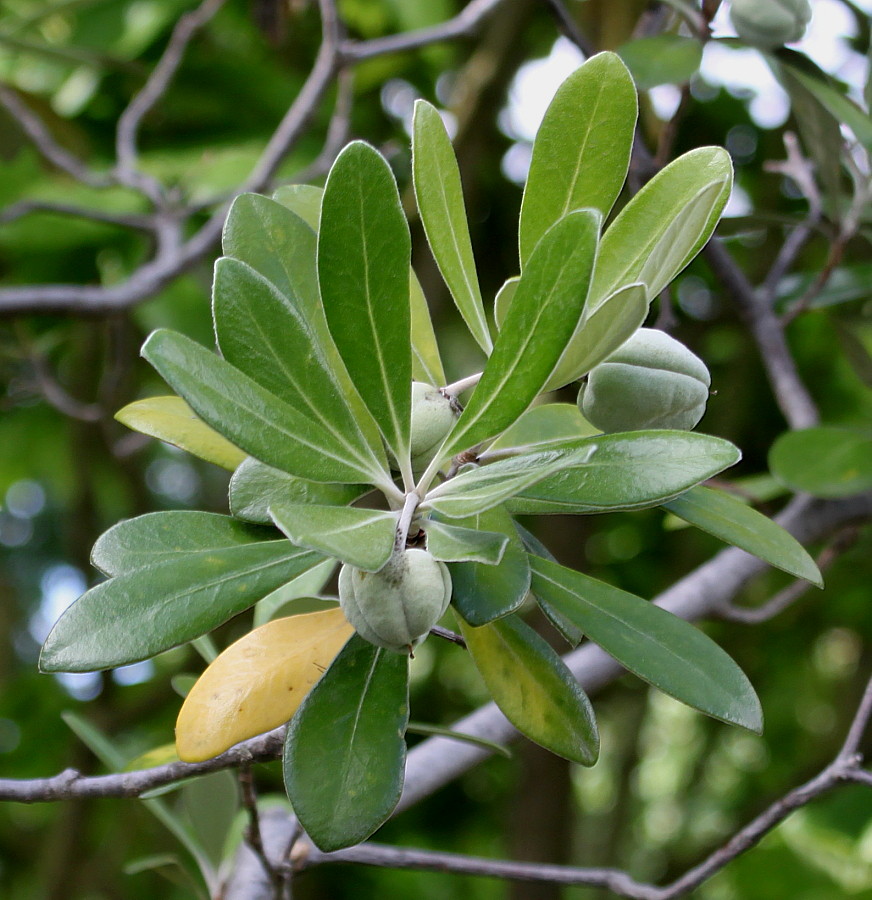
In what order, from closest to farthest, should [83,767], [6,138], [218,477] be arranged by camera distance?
[6,138], [83,767], [218,477]

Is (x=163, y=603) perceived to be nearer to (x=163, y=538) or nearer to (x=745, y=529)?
(x=163, y=538)

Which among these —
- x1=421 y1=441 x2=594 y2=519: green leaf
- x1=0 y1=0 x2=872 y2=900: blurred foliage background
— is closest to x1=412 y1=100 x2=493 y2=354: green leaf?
x1=421 y1=441 x2=594 y2=519: green leaf

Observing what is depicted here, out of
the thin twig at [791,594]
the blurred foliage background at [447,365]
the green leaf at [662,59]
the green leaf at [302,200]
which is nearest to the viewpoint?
the green leaf at [302,200]

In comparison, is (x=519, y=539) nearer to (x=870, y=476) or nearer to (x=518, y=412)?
(x=518, y=412)

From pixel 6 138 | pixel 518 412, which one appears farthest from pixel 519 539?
pixel 6 138

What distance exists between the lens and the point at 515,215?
198 cm

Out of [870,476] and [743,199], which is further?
[743,199]

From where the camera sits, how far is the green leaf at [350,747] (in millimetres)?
438

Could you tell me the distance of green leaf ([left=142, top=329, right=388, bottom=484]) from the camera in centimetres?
39

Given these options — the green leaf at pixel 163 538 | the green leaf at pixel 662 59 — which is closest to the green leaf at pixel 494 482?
the green leaf at pixel 163 538

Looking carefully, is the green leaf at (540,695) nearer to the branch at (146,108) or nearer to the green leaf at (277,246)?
the green leaf at (277,246)

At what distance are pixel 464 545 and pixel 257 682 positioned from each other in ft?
0.57

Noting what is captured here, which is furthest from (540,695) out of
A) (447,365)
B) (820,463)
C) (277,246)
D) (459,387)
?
(447,365)

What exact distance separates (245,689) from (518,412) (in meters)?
0.20
